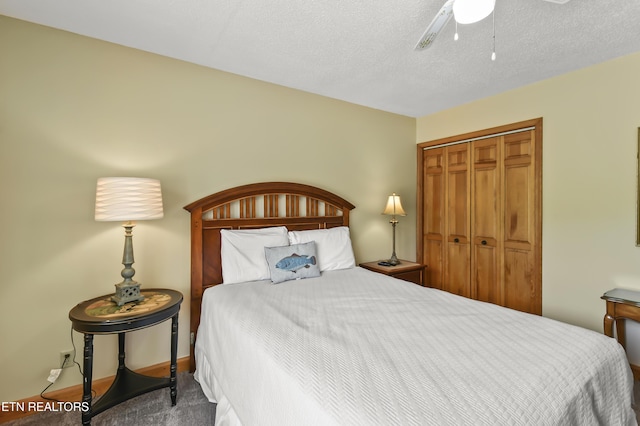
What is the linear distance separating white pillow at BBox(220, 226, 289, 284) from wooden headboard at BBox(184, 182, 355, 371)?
0.13 metres

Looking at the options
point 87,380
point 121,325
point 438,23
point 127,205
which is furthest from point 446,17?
point 87,380

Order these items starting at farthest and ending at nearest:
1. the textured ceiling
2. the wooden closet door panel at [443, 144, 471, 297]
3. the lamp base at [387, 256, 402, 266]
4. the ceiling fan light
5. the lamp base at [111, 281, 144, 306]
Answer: the wooden closet door panel at [443, 144, 471, 297] → the lamp base at [387, 256, 402, 266] → the lamp base at [111, 281, 144, 306] → the textured ceiling → the ceiling fan light

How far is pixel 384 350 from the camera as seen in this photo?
1.36m

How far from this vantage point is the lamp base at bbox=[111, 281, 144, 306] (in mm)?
1961

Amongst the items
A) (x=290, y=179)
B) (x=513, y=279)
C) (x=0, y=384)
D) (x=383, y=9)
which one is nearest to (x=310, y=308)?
(x=290, y=179)

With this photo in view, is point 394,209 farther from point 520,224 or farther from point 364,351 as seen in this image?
point 364,351

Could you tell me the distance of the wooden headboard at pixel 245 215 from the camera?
2514mm

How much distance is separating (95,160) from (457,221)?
3616 mm

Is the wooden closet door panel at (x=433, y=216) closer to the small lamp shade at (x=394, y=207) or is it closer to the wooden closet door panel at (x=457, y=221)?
the wooden closet door panel at (x=457, y=221)

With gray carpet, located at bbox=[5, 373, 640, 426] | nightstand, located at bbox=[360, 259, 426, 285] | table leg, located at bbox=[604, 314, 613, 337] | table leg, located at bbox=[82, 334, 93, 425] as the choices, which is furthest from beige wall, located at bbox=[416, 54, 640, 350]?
table leg, located at bbox=[82, 334, 93, 425]

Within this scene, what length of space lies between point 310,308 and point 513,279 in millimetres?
2409

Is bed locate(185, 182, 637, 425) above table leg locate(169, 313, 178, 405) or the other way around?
above

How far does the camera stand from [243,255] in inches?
98.5

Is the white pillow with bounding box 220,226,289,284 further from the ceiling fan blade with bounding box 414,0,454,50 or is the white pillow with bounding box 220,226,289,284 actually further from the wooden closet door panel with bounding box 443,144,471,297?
the wooden closet door panel with bounding box 443,144,471,297
